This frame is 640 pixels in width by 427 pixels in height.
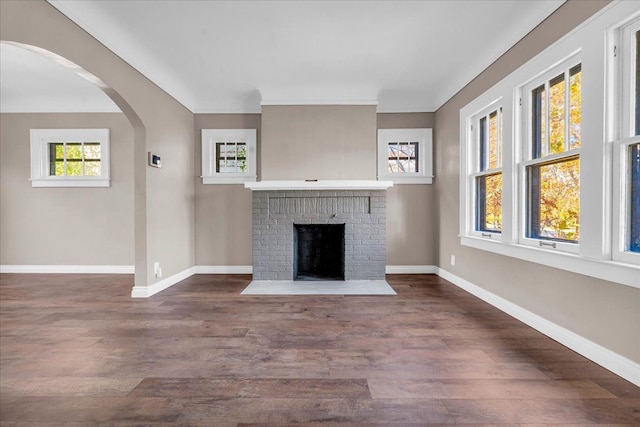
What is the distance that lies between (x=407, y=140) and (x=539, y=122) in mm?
2260

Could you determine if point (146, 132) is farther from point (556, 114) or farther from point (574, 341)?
point (574, 341)

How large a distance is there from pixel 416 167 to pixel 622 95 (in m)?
3.00

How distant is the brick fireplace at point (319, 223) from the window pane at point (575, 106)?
7.67 ft

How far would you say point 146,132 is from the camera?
3580 mm

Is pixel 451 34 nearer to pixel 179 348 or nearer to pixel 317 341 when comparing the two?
pixel 317 341

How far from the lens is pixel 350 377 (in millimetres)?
1854

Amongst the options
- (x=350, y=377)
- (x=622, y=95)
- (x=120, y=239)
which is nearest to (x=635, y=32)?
(x=622, y=95)

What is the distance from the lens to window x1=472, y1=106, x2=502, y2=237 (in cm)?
329

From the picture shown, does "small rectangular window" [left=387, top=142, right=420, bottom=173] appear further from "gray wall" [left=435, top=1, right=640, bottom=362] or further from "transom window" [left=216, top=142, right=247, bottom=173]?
"transom window" [left=216, top=142, right=247, bottom=173]

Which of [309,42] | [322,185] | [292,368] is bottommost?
[292,368]

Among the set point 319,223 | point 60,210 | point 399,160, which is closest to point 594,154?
point 399,160

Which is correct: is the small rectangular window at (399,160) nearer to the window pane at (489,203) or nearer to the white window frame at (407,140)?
the white window frame at (407,140)

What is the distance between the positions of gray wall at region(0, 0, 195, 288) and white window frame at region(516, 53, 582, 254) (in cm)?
395

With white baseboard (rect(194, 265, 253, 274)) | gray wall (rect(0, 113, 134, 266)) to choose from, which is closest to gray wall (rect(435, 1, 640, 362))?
white baseboard (rect(194, 265, 253, 274))
